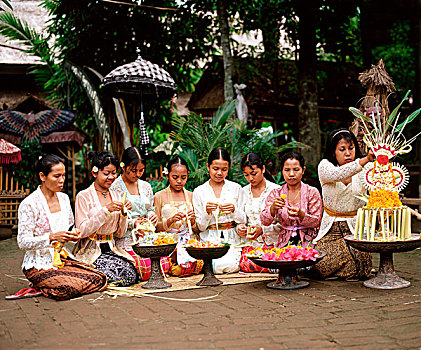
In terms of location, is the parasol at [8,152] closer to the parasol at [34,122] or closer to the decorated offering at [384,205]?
the parasol at [34,122]

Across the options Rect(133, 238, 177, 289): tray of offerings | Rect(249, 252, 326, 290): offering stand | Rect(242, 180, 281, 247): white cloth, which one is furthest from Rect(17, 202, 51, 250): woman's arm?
Rect(242, 180, 281, 247): white cloth

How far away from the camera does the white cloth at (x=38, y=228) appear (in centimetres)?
520

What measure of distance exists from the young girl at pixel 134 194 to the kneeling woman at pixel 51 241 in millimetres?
785

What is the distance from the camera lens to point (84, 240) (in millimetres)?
5980

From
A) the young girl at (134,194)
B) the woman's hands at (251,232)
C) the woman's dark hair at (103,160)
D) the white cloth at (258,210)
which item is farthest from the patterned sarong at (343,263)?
the woman's dark hair at (103,160)

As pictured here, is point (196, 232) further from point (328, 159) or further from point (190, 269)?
point (328, 159)

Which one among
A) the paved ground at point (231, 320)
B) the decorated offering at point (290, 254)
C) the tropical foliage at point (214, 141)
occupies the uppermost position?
the tropical foliage at point (214, 141)

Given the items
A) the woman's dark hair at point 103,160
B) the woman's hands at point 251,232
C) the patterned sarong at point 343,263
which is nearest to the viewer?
the patterned sarong at point 343,263

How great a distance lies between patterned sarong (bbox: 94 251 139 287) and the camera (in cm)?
576

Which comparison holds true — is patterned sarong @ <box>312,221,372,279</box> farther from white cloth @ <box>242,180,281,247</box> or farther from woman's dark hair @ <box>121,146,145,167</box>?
woman's dark hair @ <box>121,146,145,167</box>

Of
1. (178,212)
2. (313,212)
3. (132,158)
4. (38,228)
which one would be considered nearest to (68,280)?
(38,228)

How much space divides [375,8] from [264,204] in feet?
28.2

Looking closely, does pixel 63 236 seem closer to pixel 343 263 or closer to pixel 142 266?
pixel 142 266

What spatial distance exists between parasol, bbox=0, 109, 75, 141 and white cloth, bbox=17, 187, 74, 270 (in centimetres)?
736
